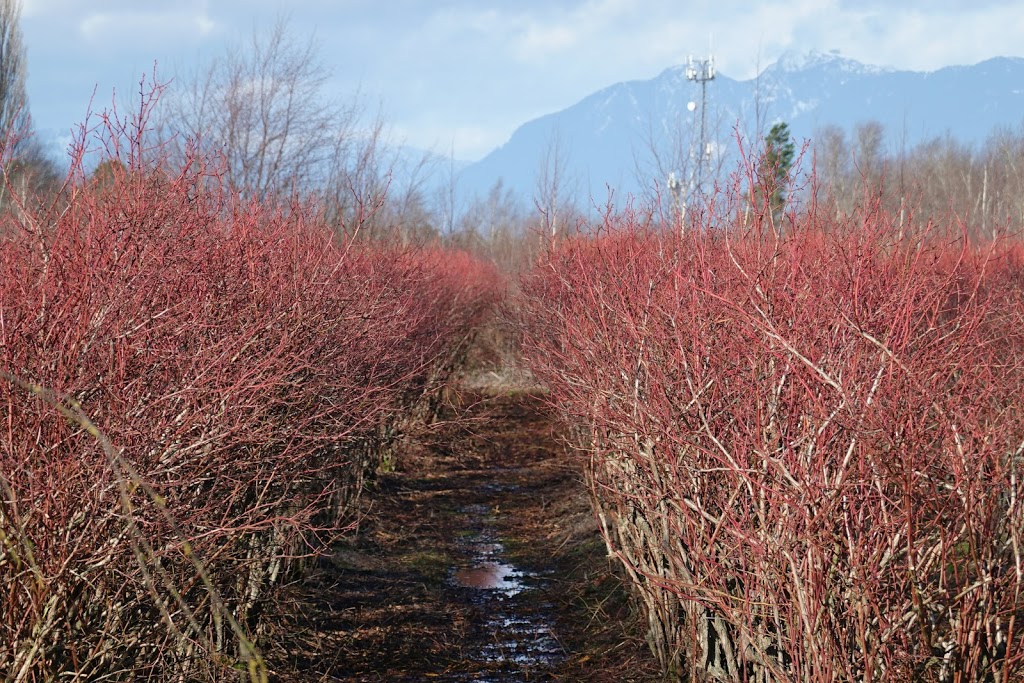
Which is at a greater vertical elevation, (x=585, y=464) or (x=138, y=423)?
(x=138, y=423)

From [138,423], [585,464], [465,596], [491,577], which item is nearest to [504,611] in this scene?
[465,596]

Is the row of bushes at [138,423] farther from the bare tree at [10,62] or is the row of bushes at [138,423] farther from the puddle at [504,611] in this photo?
the bare tree at [10,62]

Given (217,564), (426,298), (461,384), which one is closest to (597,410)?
(217,564)

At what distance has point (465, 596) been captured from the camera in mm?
7949

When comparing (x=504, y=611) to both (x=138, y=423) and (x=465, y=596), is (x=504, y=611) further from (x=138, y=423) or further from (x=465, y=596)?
(x=138, y=423)

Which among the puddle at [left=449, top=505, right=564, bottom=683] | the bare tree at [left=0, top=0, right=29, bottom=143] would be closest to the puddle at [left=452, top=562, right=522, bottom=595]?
the puddle at [left=449, top=505, right=564, bottom=683]

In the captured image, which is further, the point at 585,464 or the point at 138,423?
the point at 585,464

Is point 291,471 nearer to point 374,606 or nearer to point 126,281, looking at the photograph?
point 126,281

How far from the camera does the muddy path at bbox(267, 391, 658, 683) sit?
6.15 metres

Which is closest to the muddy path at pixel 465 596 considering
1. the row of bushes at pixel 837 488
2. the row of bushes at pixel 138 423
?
the row of bushes at pixel 138 423

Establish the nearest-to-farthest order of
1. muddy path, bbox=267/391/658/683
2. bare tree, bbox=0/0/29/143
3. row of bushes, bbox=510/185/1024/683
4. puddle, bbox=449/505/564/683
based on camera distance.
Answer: row of bushes, bbox=510/185/1024/683 < muddy path, bbox=267/391/658/683 < puddle, bbox=449/505/564/683 < bare tree, bbox=0/0/29/143

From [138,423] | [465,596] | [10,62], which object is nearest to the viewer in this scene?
[138,423]

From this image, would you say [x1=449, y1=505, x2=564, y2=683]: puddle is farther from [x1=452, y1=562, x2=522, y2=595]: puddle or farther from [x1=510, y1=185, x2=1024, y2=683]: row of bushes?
[x1=510, y1=185, x2=1024, y2=683]: row of bushes

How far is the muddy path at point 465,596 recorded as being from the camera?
615cm
